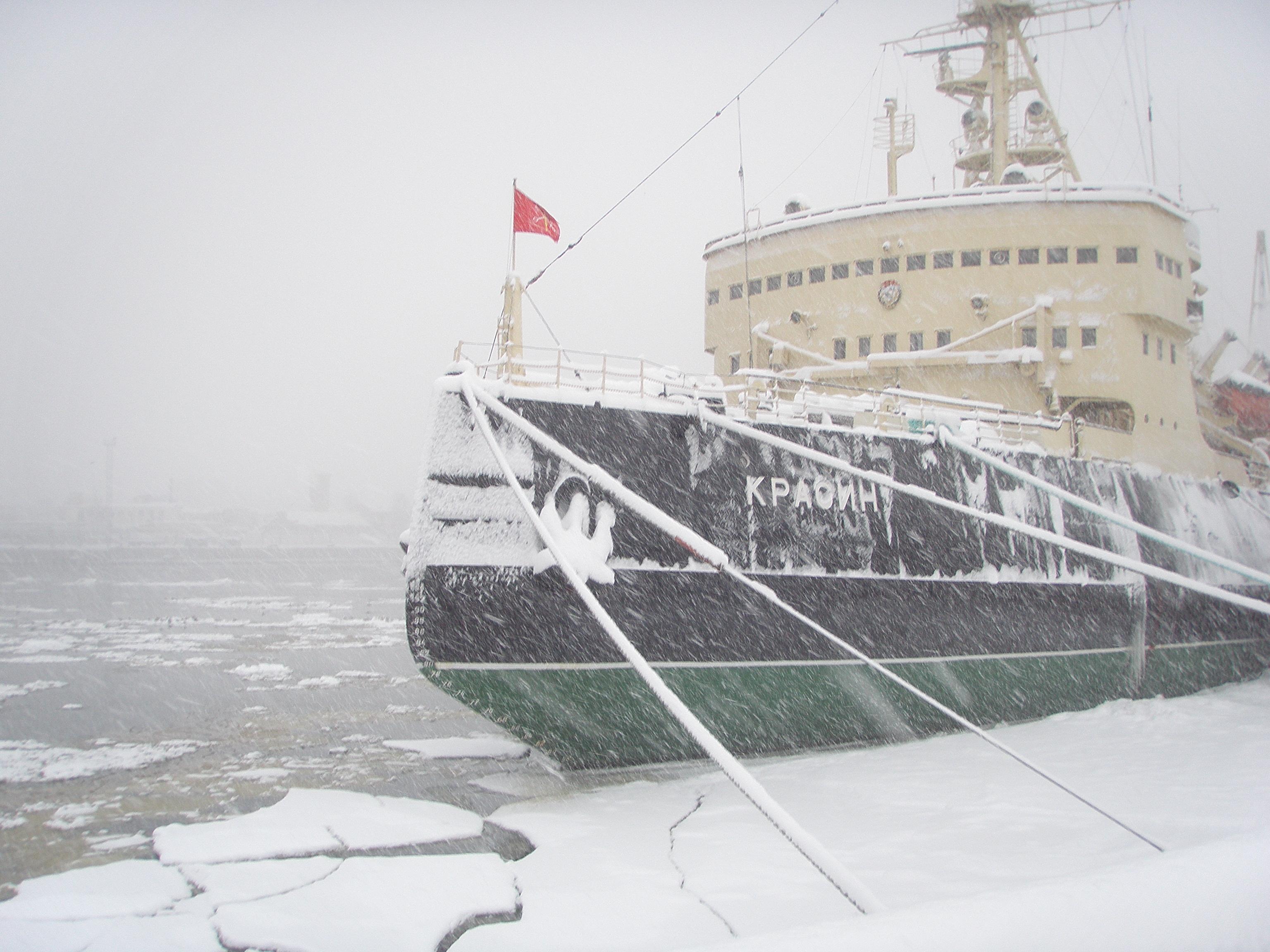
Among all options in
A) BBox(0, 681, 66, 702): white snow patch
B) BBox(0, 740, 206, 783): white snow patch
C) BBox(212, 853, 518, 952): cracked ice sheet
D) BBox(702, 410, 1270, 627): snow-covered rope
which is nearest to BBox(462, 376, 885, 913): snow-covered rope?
BBox(212, 853, 518, 952): cracked ice sheet

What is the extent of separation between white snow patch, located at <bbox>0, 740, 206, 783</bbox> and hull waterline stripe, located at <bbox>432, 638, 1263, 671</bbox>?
4.52 m

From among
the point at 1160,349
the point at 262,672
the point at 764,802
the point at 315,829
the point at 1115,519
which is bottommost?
the point at 262,672

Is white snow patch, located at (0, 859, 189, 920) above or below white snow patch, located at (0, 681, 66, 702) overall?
above

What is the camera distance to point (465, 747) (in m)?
10.2

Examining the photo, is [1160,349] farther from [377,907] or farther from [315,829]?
[377,907]

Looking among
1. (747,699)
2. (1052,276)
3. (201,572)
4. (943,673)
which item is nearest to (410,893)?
(747,699)

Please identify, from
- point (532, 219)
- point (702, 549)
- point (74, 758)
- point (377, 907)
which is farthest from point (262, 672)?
point (702, 549)

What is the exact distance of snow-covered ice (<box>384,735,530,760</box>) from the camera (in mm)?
9796

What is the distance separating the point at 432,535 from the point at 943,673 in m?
5.53

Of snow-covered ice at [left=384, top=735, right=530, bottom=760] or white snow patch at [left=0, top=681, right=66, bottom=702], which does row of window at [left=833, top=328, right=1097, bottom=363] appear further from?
white snow patch at [left=0, top=681, right=66, bottom=702]

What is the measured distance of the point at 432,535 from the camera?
7.51 metres

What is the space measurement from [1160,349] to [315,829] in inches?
544

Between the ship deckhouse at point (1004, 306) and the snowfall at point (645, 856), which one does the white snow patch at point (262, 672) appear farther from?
the ship deckhouse at point (1004, 306)

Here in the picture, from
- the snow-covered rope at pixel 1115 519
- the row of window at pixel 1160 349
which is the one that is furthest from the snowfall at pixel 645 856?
the row of window at pixel 1160 349
